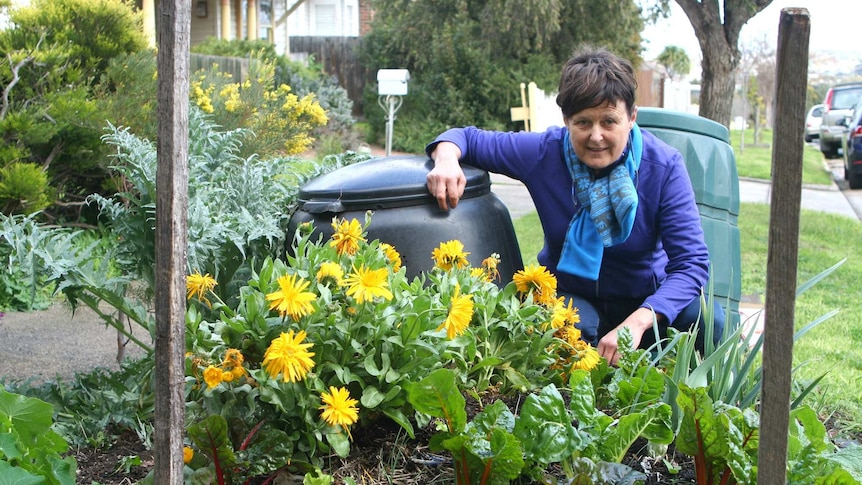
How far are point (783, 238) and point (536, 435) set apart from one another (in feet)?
2.29

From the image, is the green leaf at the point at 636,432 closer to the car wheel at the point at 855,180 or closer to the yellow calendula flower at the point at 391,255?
the yellow calendula flower at the point at 391,255

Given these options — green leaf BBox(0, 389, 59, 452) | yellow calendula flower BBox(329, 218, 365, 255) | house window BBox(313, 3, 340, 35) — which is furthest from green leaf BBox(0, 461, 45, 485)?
house window BBox(313, 3, 340, 35)

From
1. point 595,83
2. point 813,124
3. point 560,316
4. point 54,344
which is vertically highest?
point 595,83

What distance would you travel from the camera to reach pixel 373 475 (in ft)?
6.60

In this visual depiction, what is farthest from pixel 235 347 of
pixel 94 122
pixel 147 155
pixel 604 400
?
pixel 94 122

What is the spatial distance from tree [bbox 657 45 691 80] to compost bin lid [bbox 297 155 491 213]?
127ft

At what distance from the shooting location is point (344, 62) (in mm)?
23578

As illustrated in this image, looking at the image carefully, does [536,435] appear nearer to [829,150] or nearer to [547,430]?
[547,430]

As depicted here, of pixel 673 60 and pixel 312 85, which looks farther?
pixel 673 60

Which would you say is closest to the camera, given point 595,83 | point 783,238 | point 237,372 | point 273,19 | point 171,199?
point 783,238

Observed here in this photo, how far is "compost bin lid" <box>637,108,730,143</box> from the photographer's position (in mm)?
3855

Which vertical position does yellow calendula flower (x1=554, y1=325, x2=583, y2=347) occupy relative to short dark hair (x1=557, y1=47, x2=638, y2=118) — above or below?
below

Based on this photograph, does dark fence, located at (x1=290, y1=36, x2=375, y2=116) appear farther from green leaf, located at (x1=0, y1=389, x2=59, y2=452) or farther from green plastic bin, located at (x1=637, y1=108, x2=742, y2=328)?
green leaf, located at (x1=0, y1=389, x2=59, y2=452)

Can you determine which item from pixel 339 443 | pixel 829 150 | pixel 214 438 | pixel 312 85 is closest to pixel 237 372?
pixel 214 438
